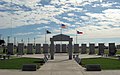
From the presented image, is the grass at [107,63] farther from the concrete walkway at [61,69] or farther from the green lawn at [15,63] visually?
the green lawn at [15,63]

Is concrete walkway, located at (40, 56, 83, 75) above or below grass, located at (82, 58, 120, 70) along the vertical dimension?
above

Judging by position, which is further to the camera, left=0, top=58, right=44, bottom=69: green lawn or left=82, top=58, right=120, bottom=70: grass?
left=0, top=58, right=44, bottom=69: green lawn

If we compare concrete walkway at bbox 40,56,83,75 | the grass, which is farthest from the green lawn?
the grass

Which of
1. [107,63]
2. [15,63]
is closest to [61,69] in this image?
[15,63]

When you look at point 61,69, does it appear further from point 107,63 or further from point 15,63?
point 107,63

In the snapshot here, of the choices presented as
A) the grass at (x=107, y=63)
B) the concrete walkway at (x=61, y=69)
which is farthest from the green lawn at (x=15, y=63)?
the grass at (x=107, y=63)

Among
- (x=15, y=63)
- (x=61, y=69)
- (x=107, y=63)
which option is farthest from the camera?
(x=107, y=63)

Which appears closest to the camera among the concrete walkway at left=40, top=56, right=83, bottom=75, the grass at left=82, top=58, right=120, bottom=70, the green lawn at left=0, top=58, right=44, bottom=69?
the concrete walkway at left=40, top=56, right=83, bottom=75

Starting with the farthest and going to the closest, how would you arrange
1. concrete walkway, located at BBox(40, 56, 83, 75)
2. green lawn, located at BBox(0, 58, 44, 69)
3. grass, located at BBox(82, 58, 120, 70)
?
green lawn, located at BBox(0, 58, 44, 69), grass, located at BBox(82, 58, 120, 70), concrete walkway, located at BBox(40, 56, 83, 75)

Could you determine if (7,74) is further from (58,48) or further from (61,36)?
(58,48)

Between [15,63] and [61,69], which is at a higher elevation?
[61,69]

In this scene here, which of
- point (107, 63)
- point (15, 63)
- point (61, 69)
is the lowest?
point (107, 63)

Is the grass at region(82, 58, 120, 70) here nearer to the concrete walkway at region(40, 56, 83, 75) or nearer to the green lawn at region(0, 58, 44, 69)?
the concrete walkway at region(40, 56, 83, 75)

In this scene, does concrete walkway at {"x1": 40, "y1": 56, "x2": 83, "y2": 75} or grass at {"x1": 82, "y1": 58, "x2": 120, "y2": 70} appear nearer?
concrete walkway at {"x1": 40, "y1": 56, "x2": 83, "y2": 75}
